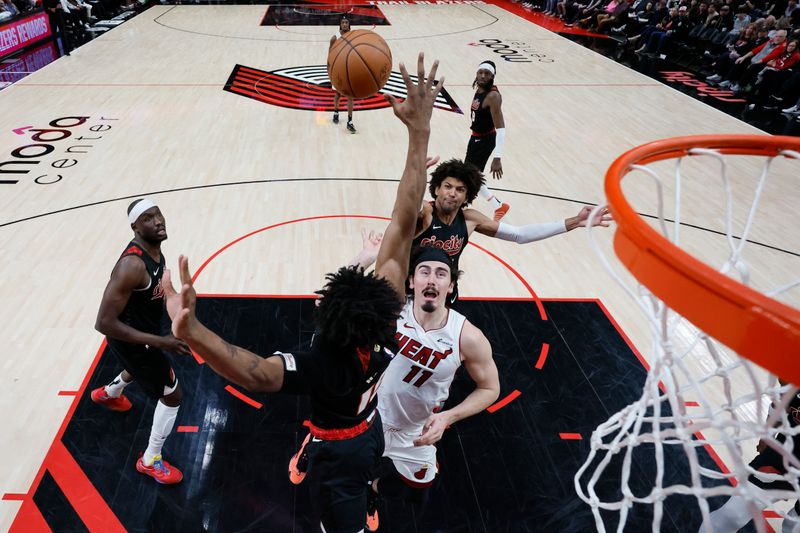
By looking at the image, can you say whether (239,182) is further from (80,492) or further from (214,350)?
(214,350)

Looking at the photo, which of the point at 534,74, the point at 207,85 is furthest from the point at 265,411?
the point at 534,74

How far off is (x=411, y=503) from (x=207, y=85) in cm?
985

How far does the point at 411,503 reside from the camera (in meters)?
3.37

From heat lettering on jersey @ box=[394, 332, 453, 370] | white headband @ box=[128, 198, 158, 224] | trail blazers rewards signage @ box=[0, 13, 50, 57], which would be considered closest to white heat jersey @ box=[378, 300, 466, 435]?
heat lettering on jersey @ box=[394, 332, 453, 370]

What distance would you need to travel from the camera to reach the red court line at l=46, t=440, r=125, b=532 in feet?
10.4

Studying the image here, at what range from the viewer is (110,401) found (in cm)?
385

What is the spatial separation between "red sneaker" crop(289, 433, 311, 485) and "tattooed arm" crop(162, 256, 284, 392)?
1.22m

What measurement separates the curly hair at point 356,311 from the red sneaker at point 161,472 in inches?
69.1

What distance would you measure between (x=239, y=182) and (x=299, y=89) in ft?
14.2

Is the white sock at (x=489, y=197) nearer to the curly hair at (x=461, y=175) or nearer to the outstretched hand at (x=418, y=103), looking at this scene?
A: the curly hair at (x=461, y=175)

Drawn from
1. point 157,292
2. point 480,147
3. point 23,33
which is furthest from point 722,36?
point 23,33

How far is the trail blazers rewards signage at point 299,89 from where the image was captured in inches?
406

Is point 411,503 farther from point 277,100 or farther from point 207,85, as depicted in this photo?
point 207,85

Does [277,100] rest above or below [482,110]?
below
